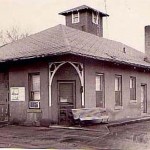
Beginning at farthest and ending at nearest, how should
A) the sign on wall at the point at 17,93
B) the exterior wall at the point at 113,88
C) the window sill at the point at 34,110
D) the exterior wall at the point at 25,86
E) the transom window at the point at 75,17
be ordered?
the transom window at the point at 75,17
the sign on wall at the point at 17,93
the exterior wall at the point at 113,88
the window sill at the point at 34,110
the exterior wall at the point at 25,86

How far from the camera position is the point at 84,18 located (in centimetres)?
2039

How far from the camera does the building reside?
13312mm

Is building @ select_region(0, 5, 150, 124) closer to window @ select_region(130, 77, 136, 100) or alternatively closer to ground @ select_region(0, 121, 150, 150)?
window @ select_region(130, 77, 136, 100)

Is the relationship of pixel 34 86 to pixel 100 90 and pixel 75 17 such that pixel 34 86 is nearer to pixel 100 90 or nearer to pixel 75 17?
pixel 100 90

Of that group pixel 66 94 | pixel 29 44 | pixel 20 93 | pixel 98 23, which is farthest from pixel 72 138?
pixel 98 23

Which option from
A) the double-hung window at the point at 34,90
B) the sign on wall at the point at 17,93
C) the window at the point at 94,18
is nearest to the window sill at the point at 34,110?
the double-hung window at the point at 34,90

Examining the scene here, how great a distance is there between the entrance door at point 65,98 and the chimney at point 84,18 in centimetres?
748

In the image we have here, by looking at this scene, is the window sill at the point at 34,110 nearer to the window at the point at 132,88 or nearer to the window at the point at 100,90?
the window at the point at 100,90

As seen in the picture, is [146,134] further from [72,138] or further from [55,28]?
[55,28]

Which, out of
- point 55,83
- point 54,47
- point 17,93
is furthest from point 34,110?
point 54,47

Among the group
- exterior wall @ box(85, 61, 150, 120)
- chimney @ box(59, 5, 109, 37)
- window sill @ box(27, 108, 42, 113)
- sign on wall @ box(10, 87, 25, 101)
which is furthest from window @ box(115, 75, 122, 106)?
chimney @ box(59, 5, 109, 37)

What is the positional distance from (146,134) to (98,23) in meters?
12.0

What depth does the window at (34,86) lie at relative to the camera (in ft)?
45.6

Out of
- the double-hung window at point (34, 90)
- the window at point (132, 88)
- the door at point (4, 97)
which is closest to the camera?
the double-hung window at point (34, 90)
